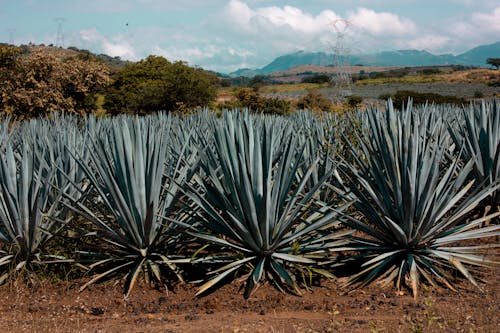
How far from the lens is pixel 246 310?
3.99m

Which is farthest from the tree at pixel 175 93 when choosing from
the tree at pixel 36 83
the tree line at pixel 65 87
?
the tree at pixel 36 83

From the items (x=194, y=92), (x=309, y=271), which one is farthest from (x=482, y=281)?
(x=194, y=92)

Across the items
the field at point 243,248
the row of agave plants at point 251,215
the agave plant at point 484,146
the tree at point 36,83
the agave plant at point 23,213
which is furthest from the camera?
the tree at point 36,83

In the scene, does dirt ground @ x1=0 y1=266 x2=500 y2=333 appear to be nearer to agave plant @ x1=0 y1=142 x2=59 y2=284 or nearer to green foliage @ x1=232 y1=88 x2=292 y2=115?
agave plant @ x1=0 y1=142 x2=59 y2=284

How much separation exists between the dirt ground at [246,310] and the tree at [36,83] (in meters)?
20.1

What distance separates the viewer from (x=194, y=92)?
29.6m

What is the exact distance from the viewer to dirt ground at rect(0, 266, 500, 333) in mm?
3635

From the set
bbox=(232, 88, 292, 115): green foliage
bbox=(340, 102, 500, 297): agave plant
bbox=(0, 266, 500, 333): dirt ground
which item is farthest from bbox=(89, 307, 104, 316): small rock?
bbox=(232, 88, 292, 115): green foliage

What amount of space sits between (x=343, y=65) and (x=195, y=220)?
19.3 metres

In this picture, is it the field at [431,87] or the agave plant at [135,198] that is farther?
the field at [431,87]

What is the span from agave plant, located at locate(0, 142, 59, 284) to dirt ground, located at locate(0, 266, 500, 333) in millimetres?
368

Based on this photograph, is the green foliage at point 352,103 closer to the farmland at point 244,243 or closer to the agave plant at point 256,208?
the farmland at point 244,243

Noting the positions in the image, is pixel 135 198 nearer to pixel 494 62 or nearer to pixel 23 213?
pixel 23 213

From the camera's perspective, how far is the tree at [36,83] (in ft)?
77.4
